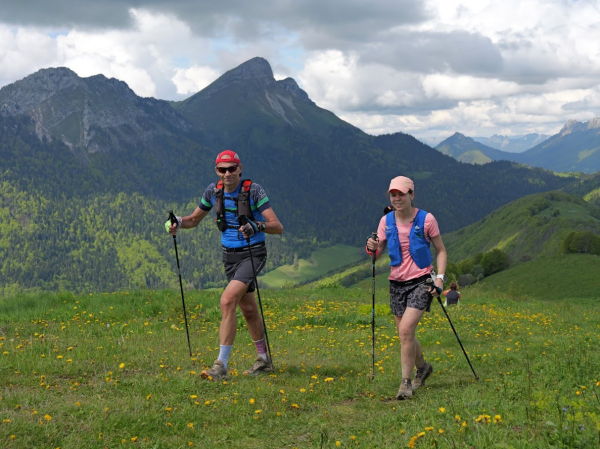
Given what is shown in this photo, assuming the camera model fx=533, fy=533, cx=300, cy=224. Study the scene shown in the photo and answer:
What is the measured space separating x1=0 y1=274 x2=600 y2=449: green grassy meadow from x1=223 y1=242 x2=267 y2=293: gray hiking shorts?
168 cm

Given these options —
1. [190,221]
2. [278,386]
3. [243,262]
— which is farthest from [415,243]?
[190,221]

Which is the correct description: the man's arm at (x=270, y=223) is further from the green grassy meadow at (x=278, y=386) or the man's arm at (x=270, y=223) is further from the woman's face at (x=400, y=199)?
the green grassy meadow at (x=278, y=386)

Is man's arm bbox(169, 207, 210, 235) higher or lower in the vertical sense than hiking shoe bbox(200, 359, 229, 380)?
higher

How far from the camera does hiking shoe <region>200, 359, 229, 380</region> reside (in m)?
8.53

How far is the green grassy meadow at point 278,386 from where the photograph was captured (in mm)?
6035

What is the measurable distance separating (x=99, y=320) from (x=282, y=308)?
6461mm

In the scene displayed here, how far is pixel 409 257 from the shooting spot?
8.78 m

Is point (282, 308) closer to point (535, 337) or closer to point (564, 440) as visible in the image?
point (535, 337)

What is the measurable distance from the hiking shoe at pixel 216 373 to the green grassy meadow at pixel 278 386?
198 millimetres

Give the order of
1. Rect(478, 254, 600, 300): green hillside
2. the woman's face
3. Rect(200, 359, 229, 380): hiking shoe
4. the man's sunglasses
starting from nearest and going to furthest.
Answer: Rect(200, 359, 229, 380): hiking shoe < the woman's face < the man's sunglasses < Rect(478, 254, 600, 300): green hillside

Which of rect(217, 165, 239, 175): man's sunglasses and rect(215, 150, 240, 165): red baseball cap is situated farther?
rect(215, 150, 240, 165): red baseball cap

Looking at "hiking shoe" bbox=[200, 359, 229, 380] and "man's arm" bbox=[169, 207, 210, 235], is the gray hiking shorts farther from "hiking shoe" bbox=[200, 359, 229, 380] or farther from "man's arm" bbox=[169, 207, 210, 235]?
"hiking shoe" bbox=[200, 359, 229, 380]

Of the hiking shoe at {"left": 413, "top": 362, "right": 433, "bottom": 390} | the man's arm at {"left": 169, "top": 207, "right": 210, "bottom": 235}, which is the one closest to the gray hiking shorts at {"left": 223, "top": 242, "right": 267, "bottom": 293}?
the man's arm at {"left": 169, "top": 207, "right": 210, "bottom": 235}

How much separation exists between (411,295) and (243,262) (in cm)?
290
